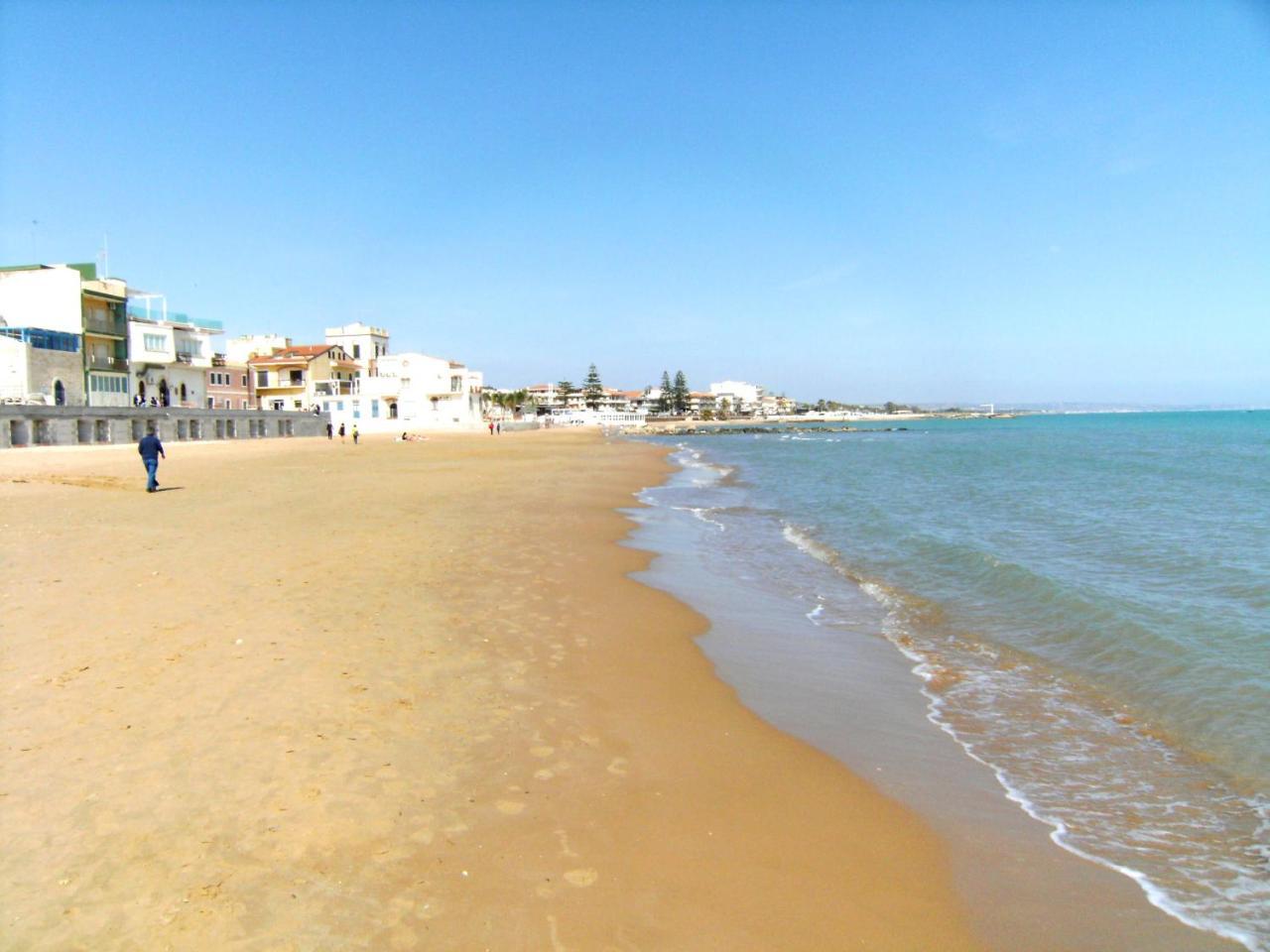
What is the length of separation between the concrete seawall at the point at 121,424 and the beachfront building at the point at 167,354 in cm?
456

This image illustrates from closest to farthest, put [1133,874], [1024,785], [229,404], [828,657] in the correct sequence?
[1133,874] → [1024,785] → [828,657] → [229,404]

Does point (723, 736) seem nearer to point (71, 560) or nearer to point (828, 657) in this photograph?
point (828, 657)

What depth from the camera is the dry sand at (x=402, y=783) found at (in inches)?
135

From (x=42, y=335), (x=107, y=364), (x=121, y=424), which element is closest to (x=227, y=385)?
(x=107, y=364)

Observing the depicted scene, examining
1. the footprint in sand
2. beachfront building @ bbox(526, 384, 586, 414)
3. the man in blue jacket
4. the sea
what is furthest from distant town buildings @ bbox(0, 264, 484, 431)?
beachfront building @ bbox(526, 384, 586, 414)

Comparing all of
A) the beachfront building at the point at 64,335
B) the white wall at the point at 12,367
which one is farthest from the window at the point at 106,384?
the white wall at the point at 12,367

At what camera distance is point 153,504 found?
16094 mm

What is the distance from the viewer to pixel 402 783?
458cm

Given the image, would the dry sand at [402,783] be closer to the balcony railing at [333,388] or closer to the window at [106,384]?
the window at [106,384]

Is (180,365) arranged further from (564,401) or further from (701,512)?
(564,401)

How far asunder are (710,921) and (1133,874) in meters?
2.56

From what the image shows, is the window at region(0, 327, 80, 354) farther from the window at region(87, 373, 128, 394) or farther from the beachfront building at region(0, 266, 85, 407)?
the window at region(87, 373, 128, 394)

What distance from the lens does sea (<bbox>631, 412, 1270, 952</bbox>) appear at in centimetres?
485

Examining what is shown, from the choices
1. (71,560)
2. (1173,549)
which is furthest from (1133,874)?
(1173,549)
